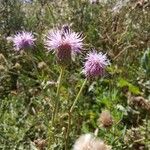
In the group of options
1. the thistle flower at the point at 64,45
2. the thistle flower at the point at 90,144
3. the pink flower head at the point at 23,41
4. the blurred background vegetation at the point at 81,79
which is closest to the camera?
the thistle flower at the point at 90,144

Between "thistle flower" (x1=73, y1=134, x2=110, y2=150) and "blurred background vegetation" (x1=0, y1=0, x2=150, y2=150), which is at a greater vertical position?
"blurred background vegetation" (x1=0, y1=0, x2=150, y2=150)

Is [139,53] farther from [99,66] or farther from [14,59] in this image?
[99,66]

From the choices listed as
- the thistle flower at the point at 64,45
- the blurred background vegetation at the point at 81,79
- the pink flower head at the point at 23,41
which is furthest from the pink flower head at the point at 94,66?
the pink flower head at the point at 23,41

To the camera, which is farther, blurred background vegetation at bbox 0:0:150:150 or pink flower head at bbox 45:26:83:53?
blurred background vegetation at bbox 0:0:150:150

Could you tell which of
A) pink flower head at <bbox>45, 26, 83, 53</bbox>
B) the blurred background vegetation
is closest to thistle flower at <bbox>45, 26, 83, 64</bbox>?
pink flower head at <bbox>45, 26, 83, 53</bbox>

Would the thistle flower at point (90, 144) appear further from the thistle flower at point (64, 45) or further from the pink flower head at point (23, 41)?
the pink flower head at point (23, 41)

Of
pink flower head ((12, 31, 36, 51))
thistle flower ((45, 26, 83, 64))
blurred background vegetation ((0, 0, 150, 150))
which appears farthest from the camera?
pink flower head ((12, 31, 36, 51))

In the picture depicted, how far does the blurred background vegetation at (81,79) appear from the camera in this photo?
2.94m

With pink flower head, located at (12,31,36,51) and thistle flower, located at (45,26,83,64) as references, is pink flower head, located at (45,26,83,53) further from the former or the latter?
pink flower head, located at (12,31,36,51)

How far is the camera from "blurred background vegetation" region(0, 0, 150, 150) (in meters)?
2.94

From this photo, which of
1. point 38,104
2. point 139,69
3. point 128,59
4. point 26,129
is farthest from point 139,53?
point 26,129

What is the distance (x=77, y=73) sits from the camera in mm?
3809

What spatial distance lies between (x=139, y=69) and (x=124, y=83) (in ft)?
0.58

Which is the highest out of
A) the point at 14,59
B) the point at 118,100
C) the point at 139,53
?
the point at 14,59
